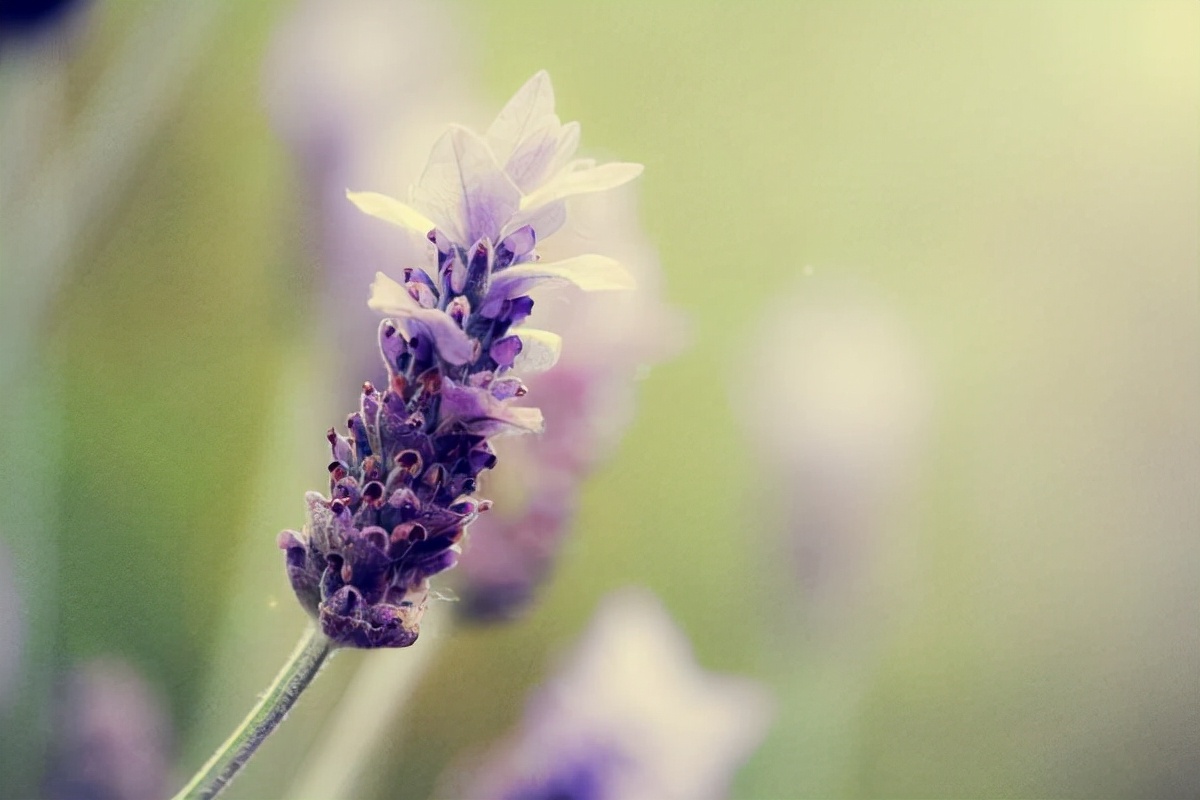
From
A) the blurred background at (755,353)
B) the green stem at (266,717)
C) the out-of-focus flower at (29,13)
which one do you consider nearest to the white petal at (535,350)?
the green stem at (266,717)

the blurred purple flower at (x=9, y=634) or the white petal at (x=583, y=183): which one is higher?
the white petal at (x=583, y=183)

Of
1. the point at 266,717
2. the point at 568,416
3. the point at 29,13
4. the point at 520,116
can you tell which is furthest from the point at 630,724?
the point at 29,13

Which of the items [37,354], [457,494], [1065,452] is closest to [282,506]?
[37,354]

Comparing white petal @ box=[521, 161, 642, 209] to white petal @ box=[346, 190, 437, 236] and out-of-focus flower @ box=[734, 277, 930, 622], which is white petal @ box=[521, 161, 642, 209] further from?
out-of-focus flower @ box=[734, 277, 930, 622]

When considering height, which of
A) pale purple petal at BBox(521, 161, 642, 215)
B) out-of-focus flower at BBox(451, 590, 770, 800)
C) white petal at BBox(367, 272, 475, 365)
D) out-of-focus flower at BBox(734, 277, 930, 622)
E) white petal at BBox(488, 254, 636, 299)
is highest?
out-of-focus flower at BBox(734, 277, 930, 622)

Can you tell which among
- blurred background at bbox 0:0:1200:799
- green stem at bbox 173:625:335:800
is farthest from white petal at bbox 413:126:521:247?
blurred background at bbox 0:0:1200:799

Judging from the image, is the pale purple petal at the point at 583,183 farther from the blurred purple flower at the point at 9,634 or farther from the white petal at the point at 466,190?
the blurred purple flower at the point at 9,634

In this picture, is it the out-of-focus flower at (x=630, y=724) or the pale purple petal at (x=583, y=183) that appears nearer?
the pale purple petal at (x=583, y=183)
